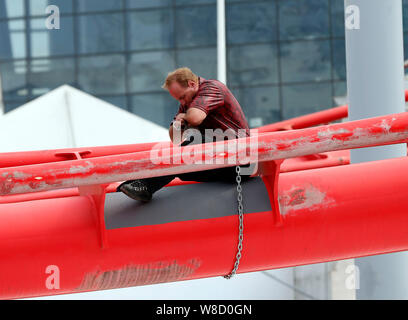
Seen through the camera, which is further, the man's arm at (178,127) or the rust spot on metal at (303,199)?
the man's arm at (178,127)

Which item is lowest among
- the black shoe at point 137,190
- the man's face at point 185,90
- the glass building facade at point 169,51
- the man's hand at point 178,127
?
the black shoe at point 137,190

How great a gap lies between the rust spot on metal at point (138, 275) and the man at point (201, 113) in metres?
0.33

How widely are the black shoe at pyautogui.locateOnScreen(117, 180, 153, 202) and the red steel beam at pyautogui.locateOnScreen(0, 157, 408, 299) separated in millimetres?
155

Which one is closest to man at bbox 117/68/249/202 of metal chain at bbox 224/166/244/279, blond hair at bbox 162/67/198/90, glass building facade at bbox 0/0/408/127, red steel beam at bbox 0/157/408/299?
blond hair at bbox 162/67/198/90

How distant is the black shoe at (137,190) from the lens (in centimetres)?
268

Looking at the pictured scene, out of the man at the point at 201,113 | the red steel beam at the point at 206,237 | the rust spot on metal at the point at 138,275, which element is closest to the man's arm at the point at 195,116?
the man at the point at 201,113

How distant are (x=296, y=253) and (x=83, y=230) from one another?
1042 mm

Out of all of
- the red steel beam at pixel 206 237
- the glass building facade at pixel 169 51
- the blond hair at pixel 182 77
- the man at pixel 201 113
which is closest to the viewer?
the red steel beam at pixel 206 237

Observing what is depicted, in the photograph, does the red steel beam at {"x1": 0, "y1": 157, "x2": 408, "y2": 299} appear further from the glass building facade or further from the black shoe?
the glass building facade

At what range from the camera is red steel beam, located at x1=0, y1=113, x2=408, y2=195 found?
2.23 m

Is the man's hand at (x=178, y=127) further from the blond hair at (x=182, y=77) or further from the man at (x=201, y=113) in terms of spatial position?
the blond hair at (x=182, y=77)

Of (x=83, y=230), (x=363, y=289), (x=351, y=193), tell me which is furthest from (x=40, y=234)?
(x=363, y=289)

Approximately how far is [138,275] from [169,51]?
1552 cm
